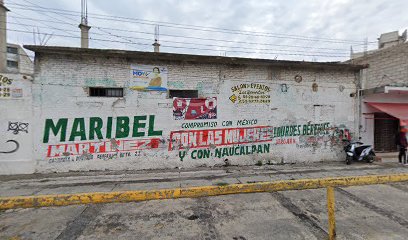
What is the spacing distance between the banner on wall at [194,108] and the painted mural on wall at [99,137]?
3.10 feet

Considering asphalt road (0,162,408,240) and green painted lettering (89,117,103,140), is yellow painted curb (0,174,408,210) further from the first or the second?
green painted lettering (89,117,103,140)

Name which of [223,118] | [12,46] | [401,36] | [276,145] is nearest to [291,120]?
[276,145]

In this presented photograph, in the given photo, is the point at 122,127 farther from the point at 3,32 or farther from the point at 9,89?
the point at 3,32

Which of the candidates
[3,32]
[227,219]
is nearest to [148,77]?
[227,219]

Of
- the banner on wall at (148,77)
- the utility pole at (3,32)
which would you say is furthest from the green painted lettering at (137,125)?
the utility pole at (3,32)

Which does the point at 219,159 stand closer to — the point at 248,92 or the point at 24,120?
the point at 248,92

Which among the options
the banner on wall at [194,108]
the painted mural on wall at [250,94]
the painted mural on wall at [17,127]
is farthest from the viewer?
the painted mural on wall at [250,94]

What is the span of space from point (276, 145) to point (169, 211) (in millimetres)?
5498

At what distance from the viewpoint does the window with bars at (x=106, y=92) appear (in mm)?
6737

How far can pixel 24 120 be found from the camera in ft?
20.1

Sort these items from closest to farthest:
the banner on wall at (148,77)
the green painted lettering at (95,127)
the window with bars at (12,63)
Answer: the green painted lettering at (95,127) → the banner on wall at (148,77) → the window with bars at (12,63)

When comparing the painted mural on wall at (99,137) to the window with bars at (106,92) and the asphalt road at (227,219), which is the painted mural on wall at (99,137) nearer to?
the window with bars at (106,92)

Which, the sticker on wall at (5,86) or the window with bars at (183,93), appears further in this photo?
the window with bars at (183,93)

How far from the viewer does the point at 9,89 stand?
19.7ft
